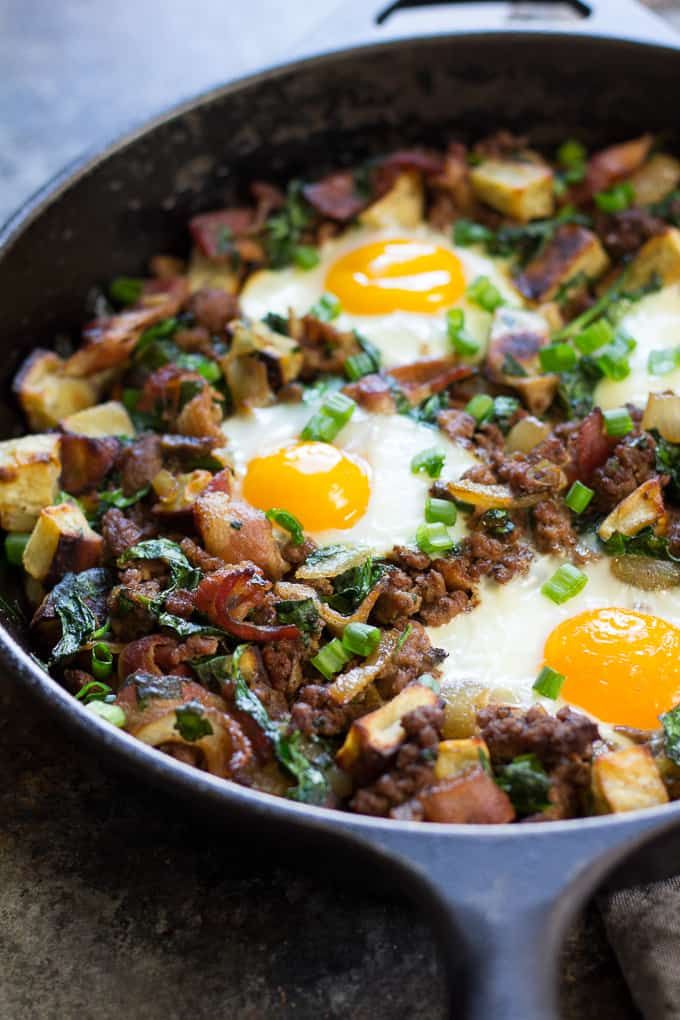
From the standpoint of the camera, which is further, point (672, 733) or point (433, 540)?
point (433, 540)

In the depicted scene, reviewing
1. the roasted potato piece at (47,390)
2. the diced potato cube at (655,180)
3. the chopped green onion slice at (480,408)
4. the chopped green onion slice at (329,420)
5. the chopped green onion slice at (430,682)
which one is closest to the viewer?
the chopped green onion slice at (430,682)

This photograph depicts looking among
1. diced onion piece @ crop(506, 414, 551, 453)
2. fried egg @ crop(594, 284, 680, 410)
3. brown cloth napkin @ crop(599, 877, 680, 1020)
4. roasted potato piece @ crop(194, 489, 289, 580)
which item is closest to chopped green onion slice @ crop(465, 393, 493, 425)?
diced onion piece @ crop(506, 414, 551, 453)

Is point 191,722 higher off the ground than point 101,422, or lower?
lower

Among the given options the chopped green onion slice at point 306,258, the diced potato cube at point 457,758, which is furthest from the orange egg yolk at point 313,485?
the chopped green onion slice at point 306,258

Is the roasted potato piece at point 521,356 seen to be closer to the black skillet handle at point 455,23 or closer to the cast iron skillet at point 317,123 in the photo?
the cast iron skillet at point 317,123

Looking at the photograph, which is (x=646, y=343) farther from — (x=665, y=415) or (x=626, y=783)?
(x=626, y=783)

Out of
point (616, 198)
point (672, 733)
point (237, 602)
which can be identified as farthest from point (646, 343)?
point (237, 602)

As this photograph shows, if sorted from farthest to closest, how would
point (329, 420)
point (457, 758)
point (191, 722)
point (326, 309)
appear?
point (326, 309) < point (329, 420) < point (191, 722) < point (457, 758)
